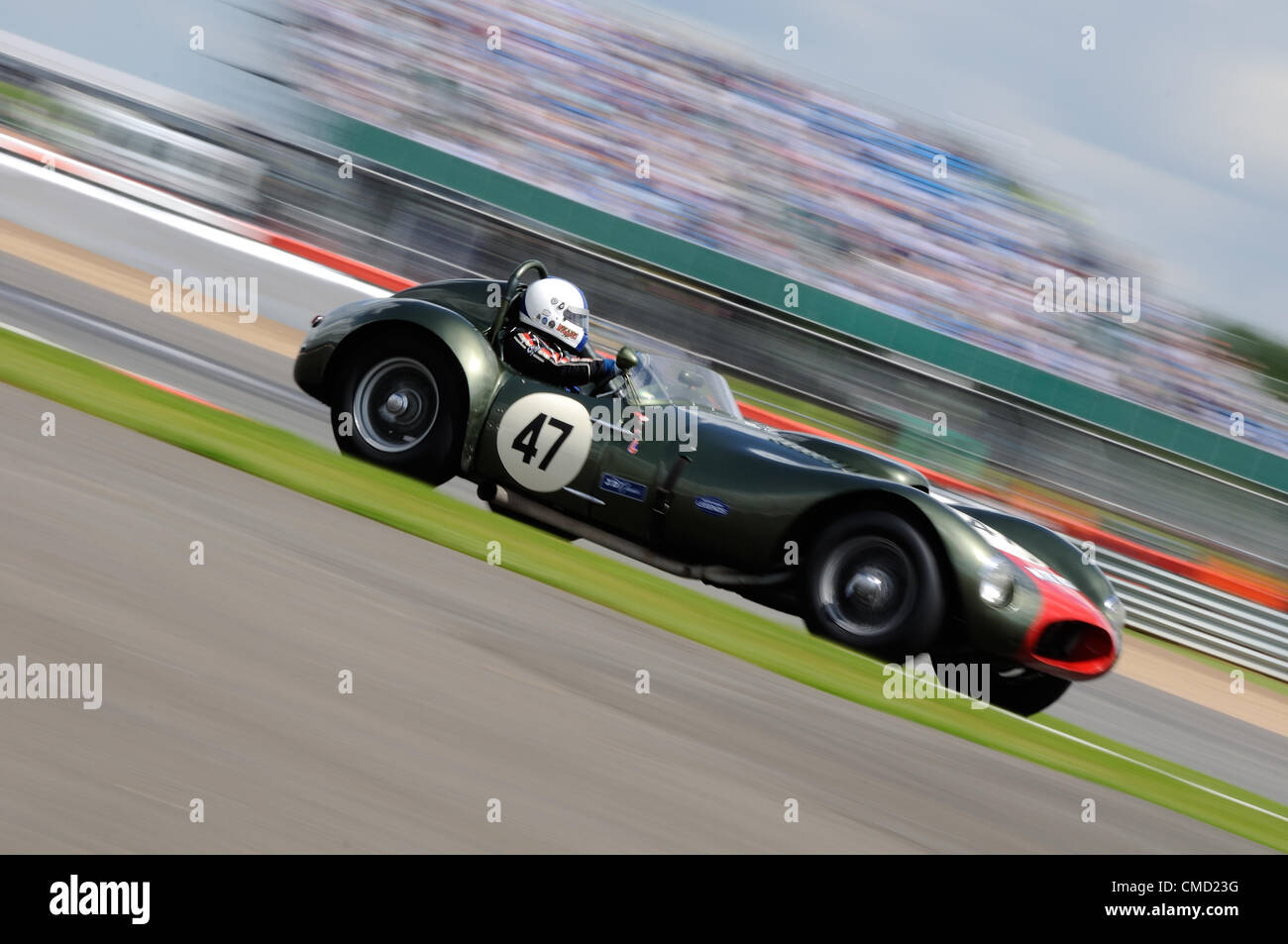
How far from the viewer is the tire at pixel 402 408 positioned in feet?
19.9

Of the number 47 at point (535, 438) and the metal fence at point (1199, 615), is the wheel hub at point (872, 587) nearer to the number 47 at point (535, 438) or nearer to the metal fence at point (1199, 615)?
the number 47 at point (535, 438)

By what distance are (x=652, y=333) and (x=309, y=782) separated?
8530mm

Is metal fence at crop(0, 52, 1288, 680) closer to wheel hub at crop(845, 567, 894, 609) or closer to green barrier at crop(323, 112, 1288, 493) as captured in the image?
green barrier at crop(323, 112, 1288, 493)

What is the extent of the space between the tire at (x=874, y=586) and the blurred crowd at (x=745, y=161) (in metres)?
8.49

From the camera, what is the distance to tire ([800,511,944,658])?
5148 mm

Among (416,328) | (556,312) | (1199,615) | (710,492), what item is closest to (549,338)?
(556,312)

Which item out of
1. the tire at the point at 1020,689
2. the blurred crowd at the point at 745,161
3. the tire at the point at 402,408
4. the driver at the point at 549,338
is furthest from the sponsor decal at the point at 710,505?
the blurred crowd at the point at 745,161

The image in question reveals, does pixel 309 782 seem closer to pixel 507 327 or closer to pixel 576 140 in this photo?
pixel 507 327

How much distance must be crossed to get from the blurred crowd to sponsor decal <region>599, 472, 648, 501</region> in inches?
326

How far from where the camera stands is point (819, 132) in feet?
49.7

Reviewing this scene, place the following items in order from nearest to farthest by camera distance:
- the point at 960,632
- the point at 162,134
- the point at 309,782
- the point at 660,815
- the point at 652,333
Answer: the point at 309,782 < the point at 660,815 < the point at 960,632 < the point at 652,333 < the point at 162,134

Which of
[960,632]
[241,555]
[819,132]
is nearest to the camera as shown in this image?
[241,555]

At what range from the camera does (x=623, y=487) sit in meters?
5.64
